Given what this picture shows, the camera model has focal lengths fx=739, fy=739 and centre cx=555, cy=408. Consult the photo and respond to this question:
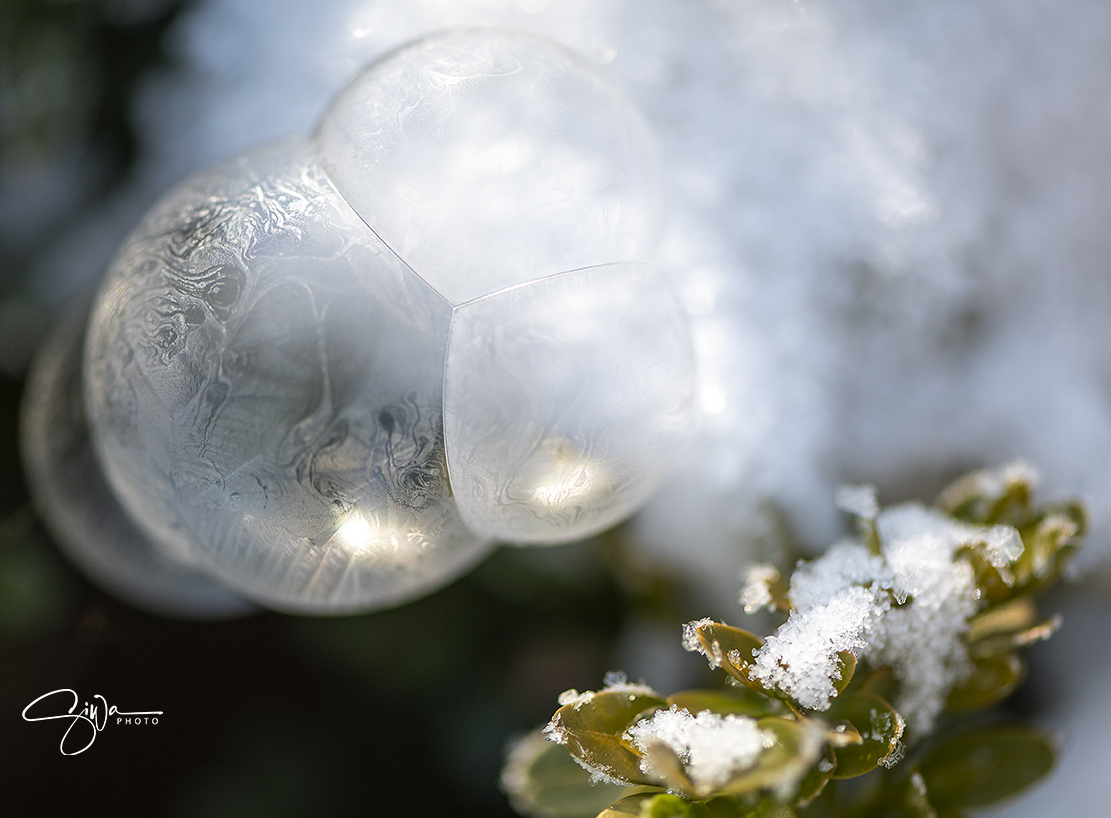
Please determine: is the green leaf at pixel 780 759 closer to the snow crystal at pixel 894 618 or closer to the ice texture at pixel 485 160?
the snow crystal at pixel 894 618

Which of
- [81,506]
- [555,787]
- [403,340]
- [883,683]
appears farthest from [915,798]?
[81,506]

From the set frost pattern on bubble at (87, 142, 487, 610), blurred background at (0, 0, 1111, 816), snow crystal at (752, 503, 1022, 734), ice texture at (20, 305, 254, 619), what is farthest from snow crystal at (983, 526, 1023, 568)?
ice texture at (20, 305, 254, 619)

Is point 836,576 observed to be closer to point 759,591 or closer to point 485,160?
point 759,591

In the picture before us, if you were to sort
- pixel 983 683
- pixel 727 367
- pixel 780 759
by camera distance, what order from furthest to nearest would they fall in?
1. pixel 727 367
2. pixel 983 683
3. pixel 780 759

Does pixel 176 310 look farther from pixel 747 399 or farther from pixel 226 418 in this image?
pixel 747 399

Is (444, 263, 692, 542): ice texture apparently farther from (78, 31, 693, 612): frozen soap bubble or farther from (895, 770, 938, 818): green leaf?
(895, 770, 938, 818): green leaf

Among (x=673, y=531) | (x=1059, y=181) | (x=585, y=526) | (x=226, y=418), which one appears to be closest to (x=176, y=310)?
(x=226, y=418)
